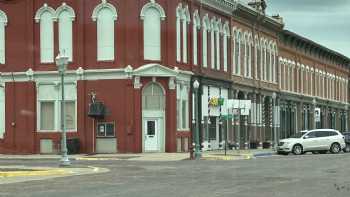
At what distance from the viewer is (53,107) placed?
4800 centimetres

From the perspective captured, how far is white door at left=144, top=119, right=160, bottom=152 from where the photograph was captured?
152ft

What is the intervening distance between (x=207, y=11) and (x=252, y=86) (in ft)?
34.8

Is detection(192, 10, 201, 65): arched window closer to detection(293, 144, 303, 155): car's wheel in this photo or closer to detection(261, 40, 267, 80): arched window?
detection(293, 144, 303, 155): car's wheel

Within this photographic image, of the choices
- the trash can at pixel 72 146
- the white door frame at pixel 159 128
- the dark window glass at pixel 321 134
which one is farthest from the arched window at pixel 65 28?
the dark window glass at pixel 321 134

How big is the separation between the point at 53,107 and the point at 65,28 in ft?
16.0

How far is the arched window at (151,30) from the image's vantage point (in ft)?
153

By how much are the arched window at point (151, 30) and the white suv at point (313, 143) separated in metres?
9.60

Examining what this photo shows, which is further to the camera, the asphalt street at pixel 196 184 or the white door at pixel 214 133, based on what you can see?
the white door at pixel 214 133

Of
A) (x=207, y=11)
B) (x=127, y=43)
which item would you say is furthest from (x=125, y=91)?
(x=207, y=11)

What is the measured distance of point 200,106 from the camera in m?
51.2

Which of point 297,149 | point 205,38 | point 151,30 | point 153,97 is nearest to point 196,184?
point 153,97

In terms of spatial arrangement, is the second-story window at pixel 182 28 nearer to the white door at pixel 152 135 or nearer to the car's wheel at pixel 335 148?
the white door at pixel 152 135

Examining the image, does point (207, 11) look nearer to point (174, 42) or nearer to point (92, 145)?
point (174, 42)

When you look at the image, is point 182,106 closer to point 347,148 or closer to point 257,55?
point 347,148
